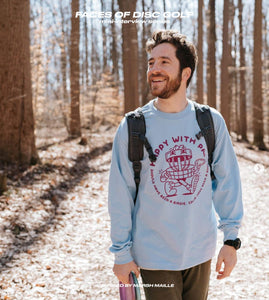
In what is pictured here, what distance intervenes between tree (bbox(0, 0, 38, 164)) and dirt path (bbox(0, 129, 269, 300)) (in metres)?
0.75

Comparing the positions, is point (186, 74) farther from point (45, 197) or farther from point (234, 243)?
point (45, 197)

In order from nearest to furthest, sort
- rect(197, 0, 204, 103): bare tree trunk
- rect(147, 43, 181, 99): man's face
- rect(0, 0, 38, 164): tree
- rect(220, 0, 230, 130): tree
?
rect(147, 43, 181, 99): man's face, rect(0, 0, 38, 164): tree, rect(220, 0, 230, 130): tree, rect(197, 0, 204, 103): bare tree trunk

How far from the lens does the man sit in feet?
6.19

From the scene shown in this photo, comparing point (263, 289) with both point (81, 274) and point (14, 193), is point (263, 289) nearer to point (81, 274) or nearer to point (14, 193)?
point (81, 274)

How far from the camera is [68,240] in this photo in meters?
5.24

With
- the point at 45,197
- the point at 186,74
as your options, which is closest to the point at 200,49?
the point at 45,197

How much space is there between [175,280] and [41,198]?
4.98m

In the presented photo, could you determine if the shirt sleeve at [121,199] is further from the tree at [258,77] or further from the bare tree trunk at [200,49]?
the tree at [258,77]

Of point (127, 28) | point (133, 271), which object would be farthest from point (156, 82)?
point (127, 28)

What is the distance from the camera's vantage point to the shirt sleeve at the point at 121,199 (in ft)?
6.09

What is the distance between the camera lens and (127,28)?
1254 cm

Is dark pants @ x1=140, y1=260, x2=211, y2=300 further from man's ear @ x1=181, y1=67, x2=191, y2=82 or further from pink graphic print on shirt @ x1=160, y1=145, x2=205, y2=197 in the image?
man's ear @ x1=181, y1=67, x2=191, y2=82

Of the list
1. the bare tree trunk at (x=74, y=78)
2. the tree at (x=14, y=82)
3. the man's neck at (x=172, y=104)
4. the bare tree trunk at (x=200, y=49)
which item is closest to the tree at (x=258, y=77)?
the bare tree trunk at (x=200, y=49)

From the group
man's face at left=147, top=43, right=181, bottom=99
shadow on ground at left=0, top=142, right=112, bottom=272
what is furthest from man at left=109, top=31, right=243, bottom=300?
shadow on ground at left=0, top=142, right=112, bottom=272
